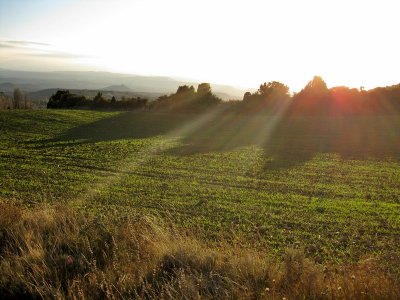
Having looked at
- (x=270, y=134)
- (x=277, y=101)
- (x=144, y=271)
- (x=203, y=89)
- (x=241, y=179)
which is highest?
(x=203, y=89)

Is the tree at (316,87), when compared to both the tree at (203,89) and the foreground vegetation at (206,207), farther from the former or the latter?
the tree at (203,89)

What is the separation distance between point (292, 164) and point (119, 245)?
21877 millimetres

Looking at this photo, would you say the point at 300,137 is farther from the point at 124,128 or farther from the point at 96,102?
the point at 96,102

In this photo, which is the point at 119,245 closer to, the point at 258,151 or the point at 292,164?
the point at 292,164

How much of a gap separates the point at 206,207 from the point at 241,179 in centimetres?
622

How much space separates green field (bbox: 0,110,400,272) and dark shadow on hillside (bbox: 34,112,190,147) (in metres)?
0.27

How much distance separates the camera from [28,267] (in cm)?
589

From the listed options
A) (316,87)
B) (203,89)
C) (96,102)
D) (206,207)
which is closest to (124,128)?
(203,89)

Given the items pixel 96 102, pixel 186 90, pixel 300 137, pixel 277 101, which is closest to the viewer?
pixel 300 137

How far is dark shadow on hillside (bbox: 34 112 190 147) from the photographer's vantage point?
39.9 metres

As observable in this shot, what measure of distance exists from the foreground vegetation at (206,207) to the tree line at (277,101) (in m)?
4.83

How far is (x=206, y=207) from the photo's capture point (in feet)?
52.8

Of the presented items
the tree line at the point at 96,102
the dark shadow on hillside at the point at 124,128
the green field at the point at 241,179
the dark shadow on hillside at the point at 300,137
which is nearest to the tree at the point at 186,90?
the tree line at the point at 96,102

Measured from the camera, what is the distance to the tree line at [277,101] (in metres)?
52.6
